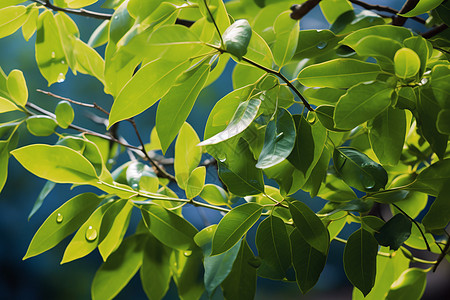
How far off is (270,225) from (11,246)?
3.60 feet

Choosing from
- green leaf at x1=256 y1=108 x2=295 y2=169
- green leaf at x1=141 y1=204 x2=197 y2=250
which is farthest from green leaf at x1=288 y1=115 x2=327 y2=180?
green leaf at x1=141 y1=204 x2=197 y2=250

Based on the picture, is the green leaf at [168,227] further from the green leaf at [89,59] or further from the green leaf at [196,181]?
the green leaf at [89,59]

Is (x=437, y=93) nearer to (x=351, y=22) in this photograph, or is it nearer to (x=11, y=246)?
(x=351, y=22)

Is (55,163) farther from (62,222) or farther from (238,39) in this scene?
(238,39)

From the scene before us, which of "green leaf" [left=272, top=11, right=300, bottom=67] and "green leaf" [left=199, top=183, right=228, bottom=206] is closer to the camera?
"green leaf" [left=272, top=11, right=300, bottom=67]

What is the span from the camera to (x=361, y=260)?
0.95 ft

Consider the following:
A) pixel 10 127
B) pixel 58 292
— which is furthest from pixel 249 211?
pixel 58 292

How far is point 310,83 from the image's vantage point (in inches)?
9.9

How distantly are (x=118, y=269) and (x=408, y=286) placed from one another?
278 millimetres

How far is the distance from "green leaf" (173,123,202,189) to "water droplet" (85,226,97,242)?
0.09 metres

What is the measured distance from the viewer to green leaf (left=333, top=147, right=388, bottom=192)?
0.27 meters

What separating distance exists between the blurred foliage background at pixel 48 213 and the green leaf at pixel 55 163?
2.52 ft

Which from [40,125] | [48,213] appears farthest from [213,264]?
[48,213]

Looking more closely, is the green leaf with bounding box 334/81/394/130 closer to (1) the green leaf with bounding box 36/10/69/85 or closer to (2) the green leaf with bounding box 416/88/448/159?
(2) the green leaf with bounding box 416/88/448/159
